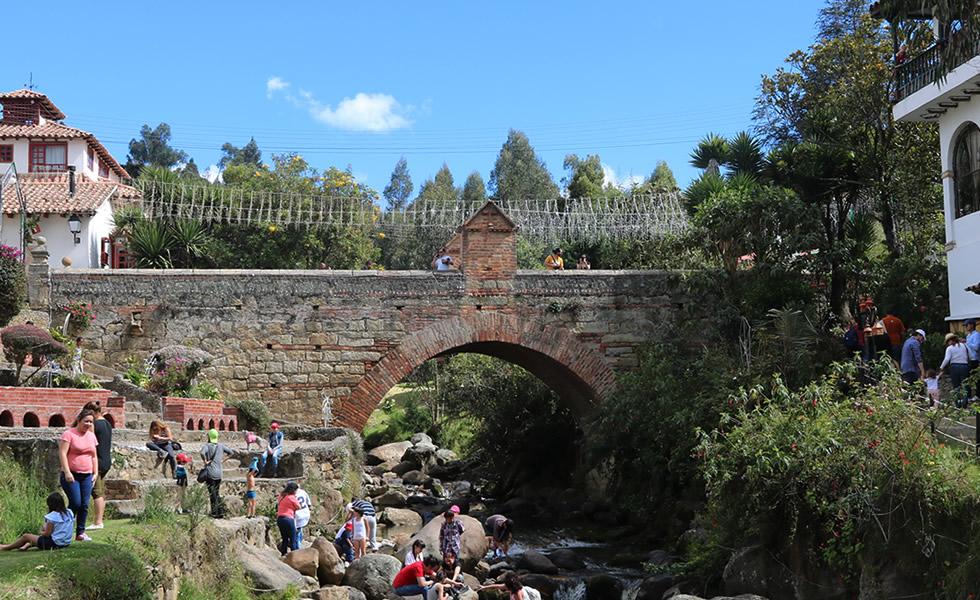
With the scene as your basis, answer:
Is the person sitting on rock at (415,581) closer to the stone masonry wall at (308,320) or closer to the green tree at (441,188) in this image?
the stone masonry wall at (308,320)

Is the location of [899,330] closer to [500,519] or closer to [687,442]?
[687,442]

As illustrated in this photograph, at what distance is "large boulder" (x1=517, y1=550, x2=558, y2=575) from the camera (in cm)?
1497

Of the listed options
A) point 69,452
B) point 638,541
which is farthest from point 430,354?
point 69,452

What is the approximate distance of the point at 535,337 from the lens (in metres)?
18.5

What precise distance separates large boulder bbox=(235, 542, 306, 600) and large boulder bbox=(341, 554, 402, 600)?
141 cm

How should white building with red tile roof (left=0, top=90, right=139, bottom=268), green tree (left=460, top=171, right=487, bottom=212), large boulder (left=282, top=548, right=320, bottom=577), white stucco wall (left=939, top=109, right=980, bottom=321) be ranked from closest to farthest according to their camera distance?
large boulder (left=282, top=548, right=320, bottom=577)
white stucco wall (left=939, top=109, right=980, bottom=321)
white building with red tile roof (left=0, top=90, right=139, bottom=268)
green tree (left=460, top=171, right=487, bottom=212)

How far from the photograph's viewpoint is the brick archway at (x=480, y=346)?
18.0 metres

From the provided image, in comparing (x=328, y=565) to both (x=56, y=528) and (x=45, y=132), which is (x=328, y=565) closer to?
(x=56, y=528)

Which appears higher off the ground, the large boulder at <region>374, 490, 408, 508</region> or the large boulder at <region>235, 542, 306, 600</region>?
the large boulder at <region>235, 542, 306, 600</region>

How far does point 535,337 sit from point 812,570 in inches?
319

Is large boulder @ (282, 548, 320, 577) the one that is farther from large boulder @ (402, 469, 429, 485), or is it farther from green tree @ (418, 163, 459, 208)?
green tree @ (418, 163, 459, 208)

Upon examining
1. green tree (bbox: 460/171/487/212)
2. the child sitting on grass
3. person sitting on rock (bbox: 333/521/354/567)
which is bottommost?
person sitting on rock (bbox: 333/521/354/567)

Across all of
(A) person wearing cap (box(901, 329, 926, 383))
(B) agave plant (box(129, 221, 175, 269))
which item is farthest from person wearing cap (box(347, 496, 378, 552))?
(B) agave plant (box(129, 221, 175, 269))

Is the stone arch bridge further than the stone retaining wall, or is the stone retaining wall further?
the stone arch bridge
